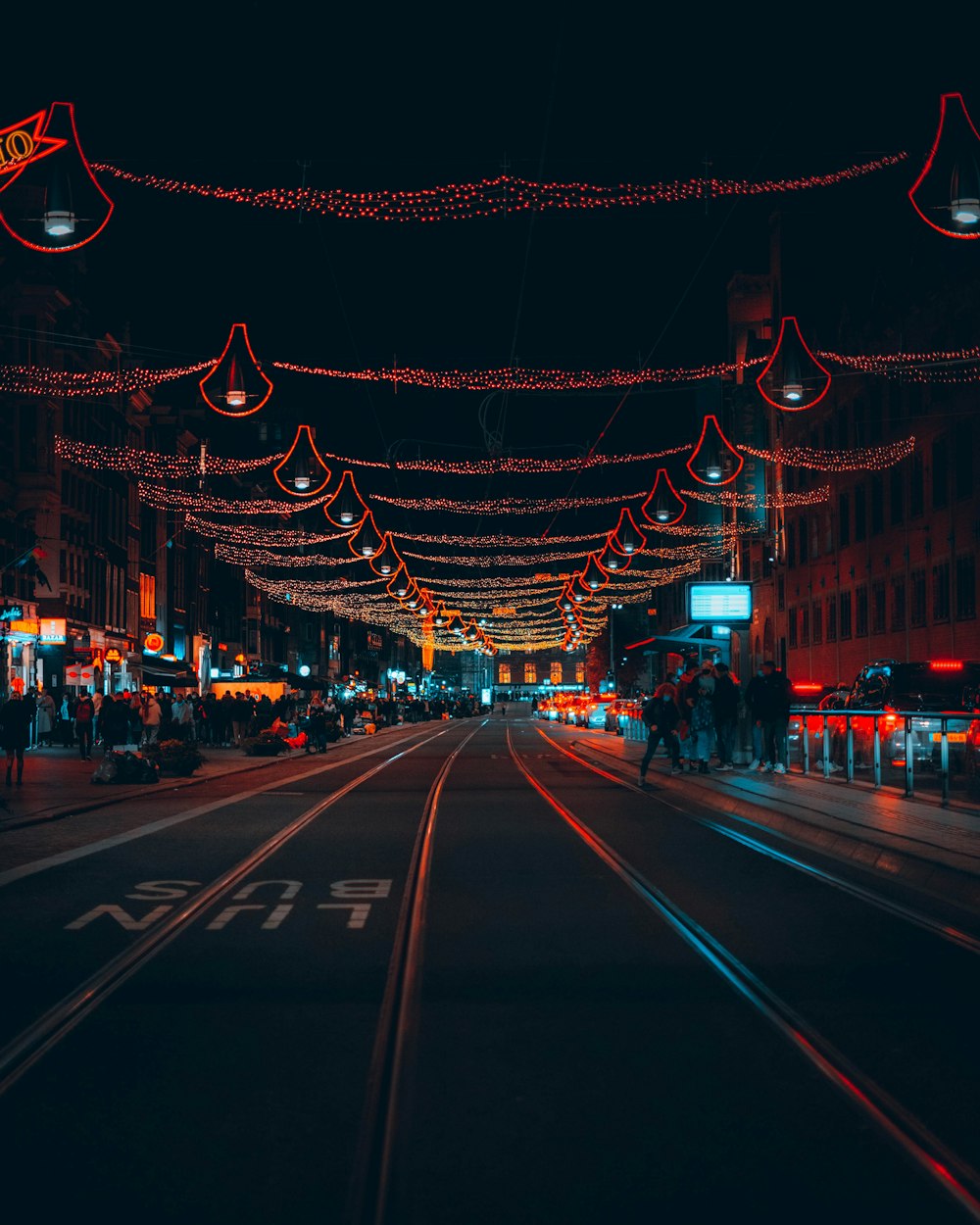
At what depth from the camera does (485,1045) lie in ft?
23.1

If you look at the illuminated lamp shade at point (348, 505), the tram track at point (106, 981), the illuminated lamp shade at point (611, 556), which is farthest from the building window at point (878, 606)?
the tram track at point (106, 981)

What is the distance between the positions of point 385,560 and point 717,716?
17.9 meters

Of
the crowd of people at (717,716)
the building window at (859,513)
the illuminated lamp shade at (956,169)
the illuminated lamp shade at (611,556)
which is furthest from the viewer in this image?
the building window at (859,513)

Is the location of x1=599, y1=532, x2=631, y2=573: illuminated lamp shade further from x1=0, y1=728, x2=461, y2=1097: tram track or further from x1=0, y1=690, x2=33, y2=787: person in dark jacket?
x1=0, y1=728, x2=461, y2=1097: tram track

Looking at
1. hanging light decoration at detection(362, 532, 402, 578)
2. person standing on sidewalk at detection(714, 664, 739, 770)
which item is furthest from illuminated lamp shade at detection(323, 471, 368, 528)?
person standing on sidewalk at detection(714, 664, 739, 770)

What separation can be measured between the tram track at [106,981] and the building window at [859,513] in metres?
42.9

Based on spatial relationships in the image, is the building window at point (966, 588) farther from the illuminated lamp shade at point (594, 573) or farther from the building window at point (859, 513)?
the illuminated lamp shade at point (594, 573)

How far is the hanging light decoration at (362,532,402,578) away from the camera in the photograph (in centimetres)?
4416

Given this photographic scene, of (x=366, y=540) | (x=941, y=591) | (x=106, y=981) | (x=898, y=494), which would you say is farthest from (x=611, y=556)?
(x=106, y=981)

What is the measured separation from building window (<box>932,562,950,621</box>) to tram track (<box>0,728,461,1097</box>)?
34.4 meters

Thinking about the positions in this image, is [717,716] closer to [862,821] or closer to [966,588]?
[862,821]

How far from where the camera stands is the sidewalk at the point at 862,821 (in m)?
13.2

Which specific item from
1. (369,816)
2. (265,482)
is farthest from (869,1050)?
(265,482)

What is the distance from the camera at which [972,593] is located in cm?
4459
